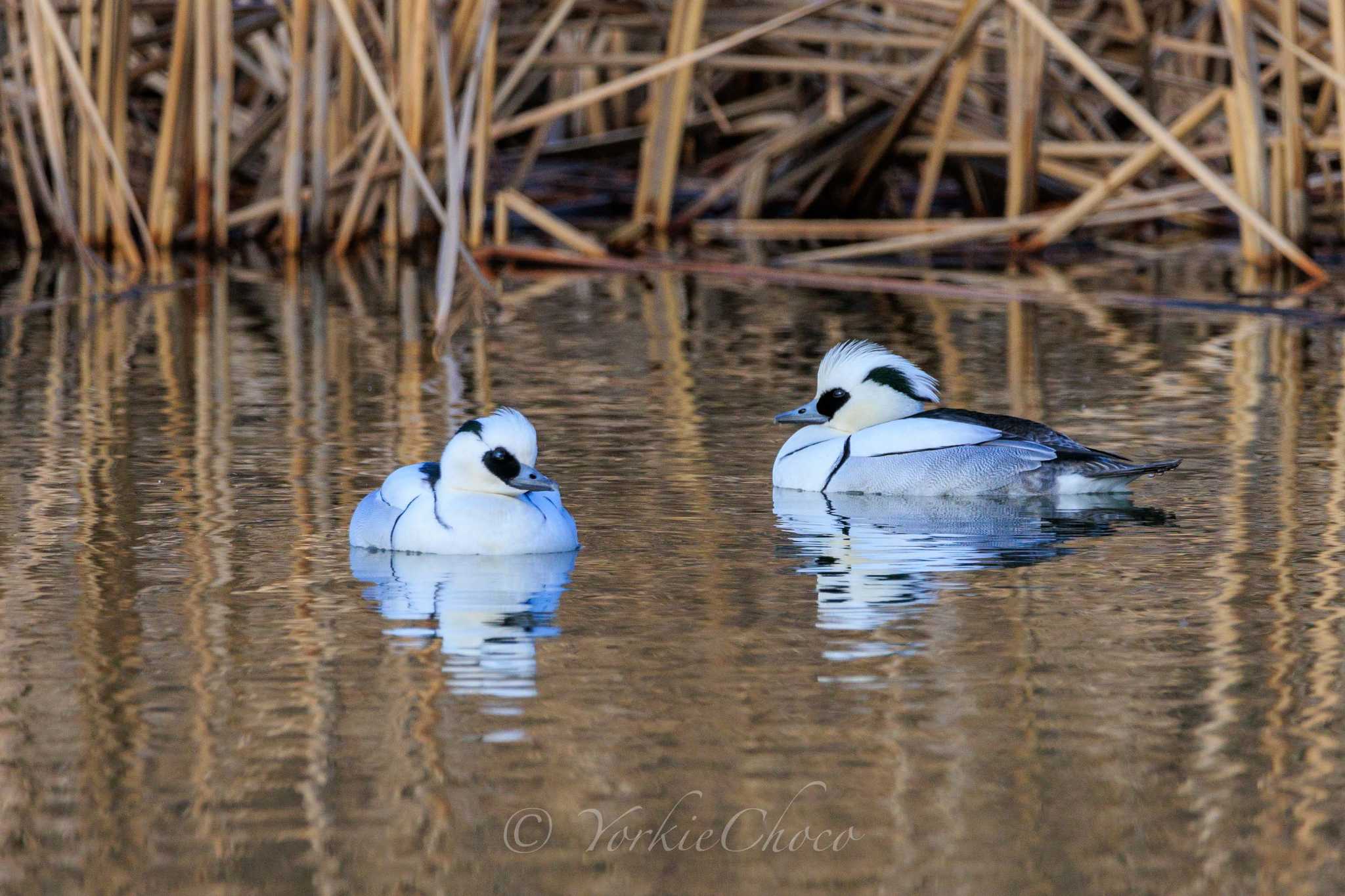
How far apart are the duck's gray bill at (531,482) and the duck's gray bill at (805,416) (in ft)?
5.65

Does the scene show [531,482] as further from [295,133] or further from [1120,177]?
[295,133]

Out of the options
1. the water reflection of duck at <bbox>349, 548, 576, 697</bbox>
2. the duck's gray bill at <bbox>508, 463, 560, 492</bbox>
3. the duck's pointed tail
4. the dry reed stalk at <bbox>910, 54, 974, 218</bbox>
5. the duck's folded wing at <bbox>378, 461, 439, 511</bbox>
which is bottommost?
the water reflection of duck at <bbox>349, 548, 576, 697</bbox>

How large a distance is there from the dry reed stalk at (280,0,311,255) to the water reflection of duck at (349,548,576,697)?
6.69 meters

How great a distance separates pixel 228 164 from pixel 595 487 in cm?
687

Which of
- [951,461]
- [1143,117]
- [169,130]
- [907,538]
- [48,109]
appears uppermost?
[48,109]

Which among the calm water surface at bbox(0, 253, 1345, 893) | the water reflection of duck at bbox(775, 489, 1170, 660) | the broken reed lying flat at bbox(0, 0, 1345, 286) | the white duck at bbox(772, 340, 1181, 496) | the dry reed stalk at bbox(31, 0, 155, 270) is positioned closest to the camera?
the calm water surface at bbox(0, 253, 1345, 893)

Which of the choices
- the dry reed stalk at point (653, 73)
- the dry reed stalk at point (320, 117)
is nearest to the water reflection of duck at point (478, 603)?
the dry reed stalk at point (653, 73)

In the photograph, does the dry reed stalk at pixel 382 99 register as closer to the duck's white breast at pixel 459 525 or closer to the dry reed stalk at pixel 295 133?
the duck's white breast at pixel 459 525

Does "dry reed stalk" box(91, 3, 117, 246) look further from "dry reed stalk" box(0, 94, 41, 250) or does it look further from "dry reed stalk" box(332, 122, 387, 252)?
"dry reed stalk" box(332, 122, 387, 252)

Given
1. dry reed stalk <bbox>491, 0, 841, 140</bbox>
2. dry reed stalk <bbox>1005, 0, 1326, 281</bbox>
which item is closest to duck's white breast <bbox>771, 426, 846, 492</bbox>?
dry reed stalk <bbox>1005, 0, 1326, 281</bbox>

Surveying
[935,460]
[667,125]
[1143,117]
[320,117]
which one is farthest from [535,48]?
[935,460]

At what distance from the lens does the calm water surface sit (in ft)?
11.0

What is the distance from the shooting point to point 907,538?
19.6ft

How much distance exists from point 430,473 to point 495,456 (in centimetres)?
30
